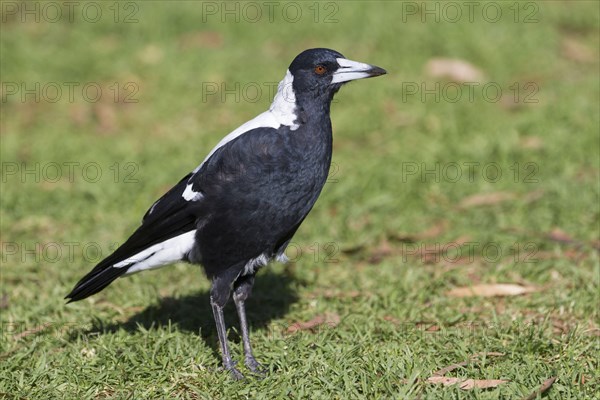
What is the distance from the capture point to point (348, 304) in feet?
12.5

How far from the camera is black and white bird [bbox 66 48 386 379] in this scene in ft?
10.1

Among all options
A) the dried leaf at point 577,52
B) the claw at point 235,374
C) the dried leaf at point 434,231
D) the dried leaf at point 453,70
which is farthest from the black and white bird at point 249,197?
the dried leaf at point 577,52

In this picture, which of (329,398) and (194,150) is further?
(194,150)

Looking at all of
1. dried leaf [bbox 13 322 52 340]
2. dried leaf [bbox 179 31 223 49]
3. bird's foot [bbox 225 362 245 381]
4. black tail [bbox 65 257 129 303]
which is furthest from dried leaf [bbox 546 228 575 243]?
dried leaf [bbox 179 31 223 49]

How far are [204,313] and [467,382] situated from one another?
1.28 meters

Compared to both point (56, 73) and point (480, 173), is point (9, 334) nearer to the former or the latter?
point (480, 173)

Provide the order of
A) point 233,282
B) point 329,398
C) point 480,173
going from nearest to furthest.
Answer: point 329,398 → point 233,282 → point 480,173

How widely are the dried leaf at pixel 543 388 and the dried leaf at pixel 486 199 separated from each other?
2.03m

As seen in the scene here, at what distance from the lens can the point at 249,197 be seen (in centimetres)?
307

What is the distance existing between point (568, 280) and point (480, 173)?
1380 millimetres

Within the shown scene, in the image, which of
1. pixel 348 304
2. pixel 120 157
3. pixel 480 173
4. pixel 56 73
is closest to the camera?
pixel 348 304

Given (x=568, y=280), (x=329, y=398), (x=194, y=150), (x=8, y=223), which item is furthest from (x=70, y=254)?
(x=568, y=280)

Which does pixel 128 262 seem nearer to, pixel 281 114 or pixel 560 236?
pixel 281 114

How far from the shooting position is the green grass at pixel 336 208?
3129 mm
